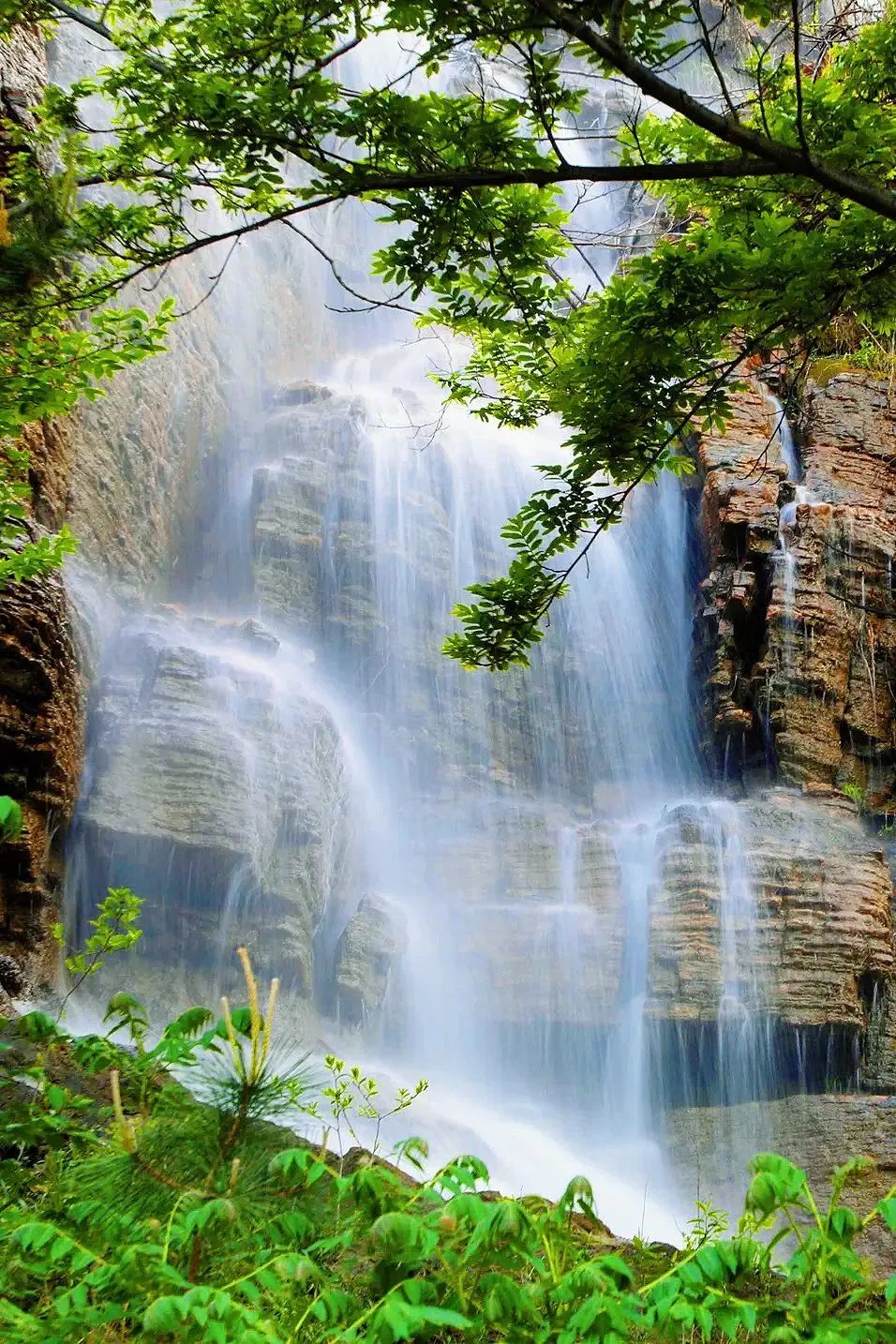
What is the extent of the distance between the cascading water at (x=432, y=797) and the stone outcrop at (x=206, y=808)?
0.03 metres

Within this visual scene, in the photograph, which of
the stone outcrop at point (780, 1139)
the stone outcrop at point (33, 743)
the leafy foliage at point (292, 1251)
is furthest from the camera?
the stone outcrop at point (780, 1139)

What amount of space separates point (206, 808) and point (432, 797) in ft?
12.9

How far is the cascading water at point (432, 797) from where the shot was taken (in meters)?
9.73

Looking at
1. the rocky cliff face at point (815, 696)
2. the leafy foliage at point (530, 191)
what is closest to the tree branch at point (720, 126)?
the leafy foliage at point (530, 191)

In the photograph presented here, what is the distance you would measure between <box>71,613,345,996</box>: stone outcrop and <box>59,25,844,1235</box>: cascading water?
0.08ft

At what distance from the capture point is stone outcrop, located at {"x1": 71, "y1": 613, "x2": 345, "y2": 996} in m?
9.45

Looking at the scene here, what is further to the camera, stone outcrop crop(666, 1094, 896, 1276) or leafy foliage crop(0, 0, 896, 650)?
stone outcrop crop(666, 1094, 896, 1276)

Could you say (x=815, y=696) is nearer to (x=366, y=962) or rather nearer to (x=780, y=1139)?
(x=780, y=1139)

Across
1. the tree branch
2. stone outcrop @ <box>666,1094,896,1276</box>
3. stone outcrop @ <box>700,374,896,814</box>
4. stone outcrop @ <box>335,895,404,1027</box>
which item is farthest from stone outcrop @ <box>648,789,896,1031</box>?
the tree branch

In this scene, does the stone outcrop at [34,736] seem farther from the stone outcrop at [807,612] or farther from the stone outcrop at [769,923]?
the stone outcrop at [807,612]

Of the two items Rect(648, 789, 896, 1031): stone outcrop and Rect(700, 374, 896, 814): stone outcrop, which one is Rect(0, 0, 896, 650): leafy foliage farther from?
Rect(700, 374, 896, 814): stone outcrop

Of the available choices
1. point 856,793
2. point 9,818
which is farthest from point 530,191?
point 856,793

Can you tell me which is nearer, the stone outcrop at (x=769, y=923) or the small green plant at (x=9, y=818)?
the small green plant at (x=9, y=818)

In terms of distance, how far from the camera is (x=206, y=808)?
9.73 metres
